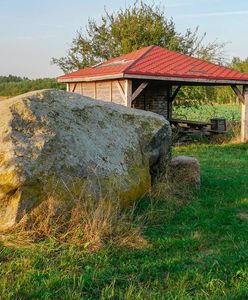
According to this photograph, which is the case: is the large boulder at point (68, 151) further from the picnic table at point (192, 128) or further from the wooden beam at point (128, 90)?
the picnic table at point (192, 128)

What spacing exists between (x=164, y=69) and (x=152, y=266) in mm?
10929

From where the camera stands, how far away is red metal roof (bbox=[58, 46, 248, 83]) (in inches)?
531

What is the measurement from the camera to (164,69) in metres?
14.2

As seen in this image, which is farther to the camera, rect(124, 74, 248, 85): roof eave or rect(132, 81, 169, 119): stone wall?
A: rect(132, 81, 169, 119): stone wall

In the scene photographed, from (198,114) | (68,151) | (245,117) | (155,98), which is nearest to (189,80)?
(245,117)

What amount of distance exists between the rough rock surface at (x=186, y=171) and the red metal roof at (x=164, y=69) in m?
6.10

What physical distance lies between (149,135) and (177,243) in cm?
250

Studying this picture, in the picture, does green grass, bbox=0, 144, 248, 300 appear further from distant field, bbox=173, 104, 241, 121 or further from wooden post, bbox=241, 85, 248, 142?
distant field, bbox=173, 104, 241, 121

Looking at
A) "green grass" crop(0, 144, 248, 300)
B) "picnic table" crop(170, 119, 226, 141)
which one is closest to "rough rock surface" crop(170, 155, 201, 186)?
"green grass" crop(0, 144, 248, 300)

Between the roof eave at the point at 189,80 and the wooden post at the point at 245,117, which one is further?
the wooden post at the point at 245,117

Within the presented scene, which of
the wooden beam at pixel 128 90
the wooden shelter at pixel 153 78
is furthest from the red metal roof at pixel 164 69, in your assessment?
the wooden beam at pixel 128 90

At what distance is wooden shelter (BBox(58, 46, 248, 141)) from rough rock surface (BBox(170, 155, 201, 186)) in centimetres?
610

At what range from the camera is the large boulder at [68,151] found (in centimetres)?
481

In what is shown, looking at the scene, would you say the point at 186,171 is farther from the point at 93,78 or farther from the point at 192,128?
the point at 192,128
